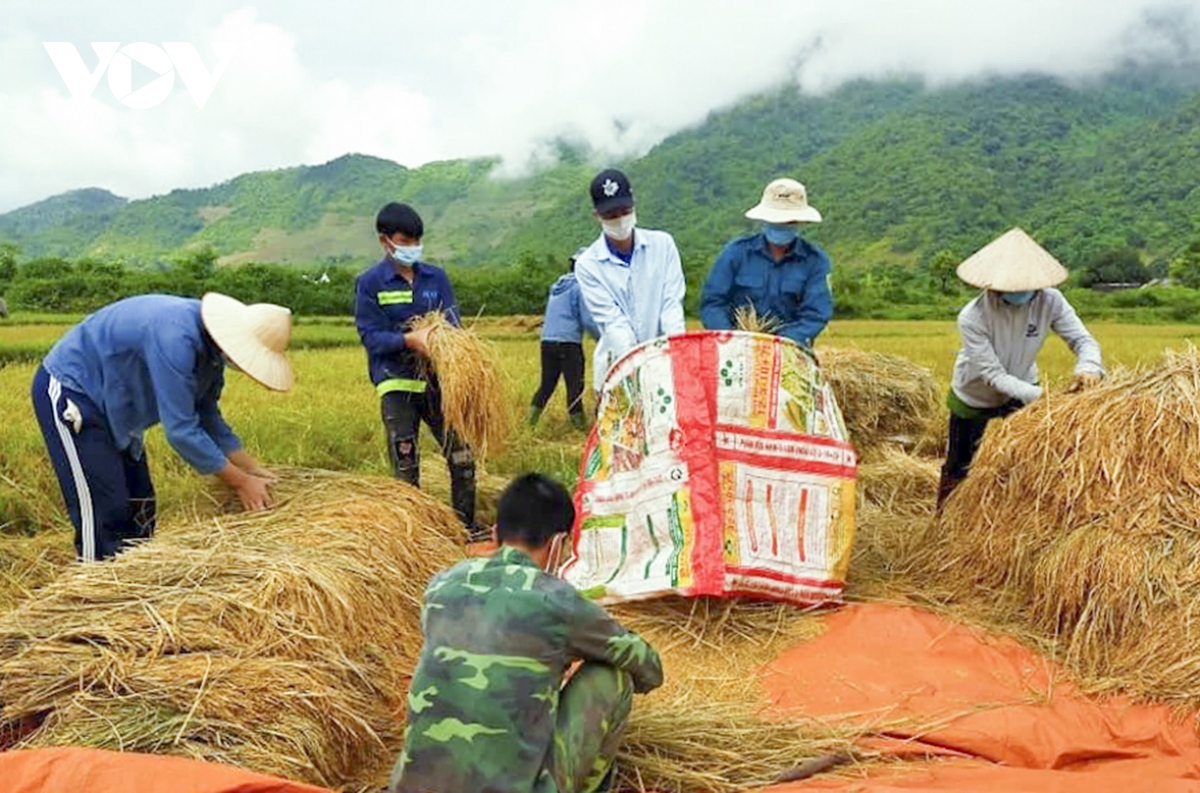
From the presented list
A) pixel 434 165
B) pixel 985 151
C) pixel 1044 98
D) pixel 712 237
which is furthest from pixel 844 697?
pixel 434 165

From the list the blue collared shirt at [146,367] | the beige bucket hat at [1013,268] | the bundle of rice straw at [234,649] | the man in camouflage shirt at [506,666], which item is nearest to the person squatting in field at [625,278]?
the beige bucket hat at [1013,268]

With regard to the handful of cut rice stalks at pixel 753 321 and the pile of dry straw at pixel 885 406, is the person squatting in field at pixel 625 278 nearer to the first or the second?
the handful of cut rice stalks at pixel 753 321

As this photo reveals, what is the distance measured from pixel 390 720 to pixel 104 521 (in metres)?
1.43

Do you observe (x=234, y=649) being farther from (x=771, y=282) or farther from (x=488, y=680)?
(x=771, y=282)

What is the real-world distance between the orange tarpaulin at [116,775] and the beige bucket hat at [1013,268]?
10.8 ft

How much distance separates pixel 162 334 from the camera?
142 inches

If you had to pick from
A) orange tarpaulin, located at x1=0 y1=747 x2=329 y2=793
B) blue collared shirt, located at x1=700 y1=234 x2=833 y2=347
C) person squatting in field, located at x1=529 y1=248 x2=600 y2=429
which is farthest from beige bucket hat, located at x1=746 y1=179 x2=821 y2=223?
orange tarpaulin, located at x1=0 y1=747 x2=329 y2=793

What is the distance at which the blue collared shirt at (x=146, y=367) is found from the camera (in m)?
3.63

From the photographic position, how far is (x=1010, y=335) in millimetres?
4574

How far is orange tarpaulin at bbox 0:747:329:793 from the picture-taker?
7.25 ft

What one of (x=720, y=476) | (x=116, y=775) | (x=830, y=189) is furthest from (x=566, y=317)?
(x=830, y=189)

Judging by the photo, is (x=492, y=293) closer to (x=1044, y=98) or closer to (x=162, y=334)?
(x=162, y=334)

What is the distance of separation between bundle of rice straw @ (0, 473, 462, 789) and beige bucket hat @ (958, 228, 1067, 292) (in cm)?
260

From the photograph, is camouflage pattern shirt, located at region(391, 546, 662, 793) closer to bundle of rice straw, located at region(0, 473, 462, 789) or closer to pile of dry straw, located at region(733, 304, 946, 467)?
bundle of rice straw, located at region(0, 473, 462, 789)
